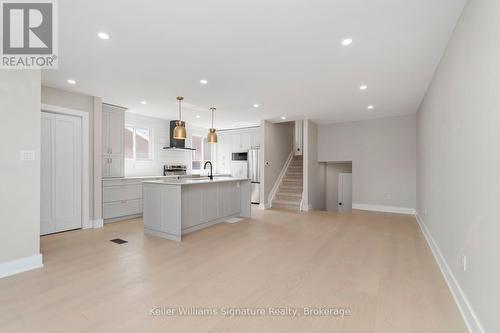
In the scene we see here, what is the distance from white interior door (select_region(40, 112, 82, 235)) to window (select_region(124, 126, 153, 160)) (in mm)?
1814

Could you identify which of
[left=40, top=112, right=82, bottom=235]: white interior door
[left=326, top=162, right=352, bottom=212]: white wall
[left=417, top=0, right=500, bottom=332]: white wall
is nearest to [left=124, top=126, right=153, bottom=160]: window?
[left=40, top=112, right=82, bottom=235]: white interior door

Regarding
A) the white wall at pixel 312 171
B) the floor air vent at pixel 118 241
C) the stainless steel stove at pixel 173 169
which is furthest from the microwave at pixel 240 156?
the floor air vent at pixel 118 241

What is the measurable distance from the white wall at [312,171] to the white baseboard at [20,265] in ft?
19.0

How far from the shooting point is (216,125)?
27.1 ft

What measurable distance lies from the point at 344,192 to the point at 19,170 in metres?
8.55

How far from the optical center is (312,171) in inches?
289

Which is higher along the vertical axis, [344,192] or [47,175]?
[47,175]

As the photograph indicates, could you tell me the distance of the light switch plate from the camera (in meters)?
2.87

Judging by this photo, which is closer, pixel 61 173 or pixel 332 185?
pixel 61 173

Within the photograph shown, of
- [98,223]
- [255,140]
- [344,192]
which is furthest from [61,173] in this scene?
[344,192]

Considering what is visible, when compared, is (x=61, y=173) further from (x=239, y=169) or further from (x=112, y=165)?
(x=239, y=169)

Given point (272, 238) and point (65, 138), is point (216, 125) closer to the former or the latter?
point (65, 138)

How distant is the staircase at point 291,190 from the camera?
7262 millimetres

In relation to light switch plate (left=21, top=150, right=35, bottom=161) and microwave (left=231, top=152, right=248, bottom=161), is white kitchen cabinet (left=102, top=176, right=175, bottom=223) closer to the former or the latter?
light switch plate (left=21, top=150, right=35, bottom=161)
